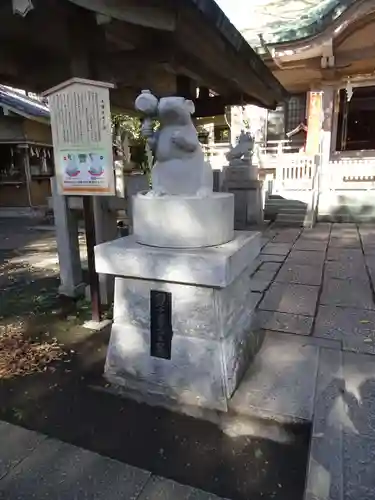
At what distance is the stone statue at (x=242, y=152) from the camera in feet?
27.7

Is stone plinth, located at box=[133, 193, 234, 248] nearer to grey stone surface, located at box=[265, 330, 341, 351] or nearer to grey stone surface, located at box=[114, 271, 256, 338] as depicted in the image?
grey stone surface, located at box=[114, 271, 256, 338]

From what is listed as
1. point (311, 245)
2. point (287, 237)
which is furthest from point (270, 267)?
point (287, 237)

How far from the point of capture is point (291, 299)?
3.85 meters

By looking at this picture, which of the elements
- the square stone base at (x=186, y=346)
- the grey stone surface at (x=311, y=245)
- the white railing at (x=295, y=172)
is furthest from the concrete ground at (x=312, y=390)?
the white railing at (x=295, y=172)

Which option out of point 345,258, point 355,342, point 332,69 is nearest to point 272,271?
point 345,258

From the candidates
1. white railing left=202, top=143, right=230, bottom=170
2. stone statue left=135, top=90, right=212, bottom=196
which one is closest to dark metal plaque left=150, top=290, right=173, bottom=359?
stone statue left=135, top=90, right=212, bottom=196

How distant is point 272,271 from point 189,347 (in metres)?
2.90

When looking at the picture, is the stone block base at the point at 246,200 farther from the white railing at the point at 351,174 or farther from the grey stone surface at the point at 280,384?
the grey stone surface at the point at 280,384

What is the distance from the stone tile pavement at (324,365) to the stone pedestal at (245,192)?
3.41 m

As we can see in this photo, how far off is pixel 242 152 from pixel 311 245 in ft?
10.7

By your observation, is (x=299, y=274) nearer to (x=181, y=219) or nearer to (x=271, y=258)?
(x=271, y=258)

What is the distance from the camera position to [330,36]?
27.2 ft

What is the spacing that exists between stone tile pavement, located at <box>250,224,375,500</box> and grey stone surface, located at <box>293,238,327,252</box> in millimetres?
891

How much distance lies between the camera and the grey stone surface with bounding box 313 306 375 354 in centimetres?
284
